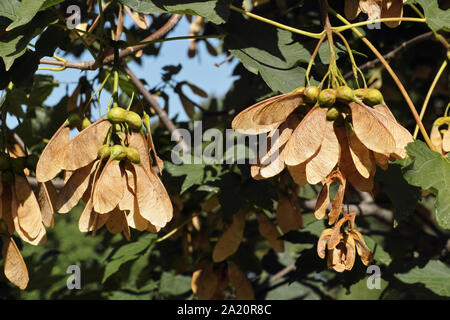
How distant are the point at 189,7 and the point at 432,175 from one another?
1.84 ft

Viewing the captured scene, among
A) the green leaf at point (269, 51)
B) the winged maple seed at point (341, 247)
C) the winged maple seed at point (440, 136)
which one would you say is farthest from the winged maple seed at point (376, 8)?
the winged maple seed at point (341, 247)

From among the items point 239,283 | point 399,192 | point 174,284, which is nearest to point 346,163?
point 399,192

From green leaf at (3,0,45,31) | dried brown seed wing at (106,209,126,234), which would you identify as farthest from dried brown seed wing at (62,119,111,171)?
green leaf at (3,0,45,31)

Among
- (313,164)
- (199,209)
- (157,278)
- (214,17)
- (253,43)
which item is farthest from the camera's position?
(157,278)

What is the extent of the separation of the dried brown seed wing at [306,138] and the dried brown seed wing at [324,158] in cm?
1

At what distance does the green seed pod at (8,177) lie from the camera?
3.64ft

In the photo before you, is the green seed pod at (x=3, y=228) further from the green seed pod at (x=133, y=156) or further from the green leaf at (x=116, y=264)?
the green leaf at (x=116, y=264)

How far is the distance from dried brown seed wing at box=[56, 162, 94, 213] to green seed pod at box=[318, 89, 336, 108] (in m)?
0.43

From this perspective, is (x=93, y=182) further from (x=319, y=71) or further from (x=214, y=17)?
(x=319, y=71)

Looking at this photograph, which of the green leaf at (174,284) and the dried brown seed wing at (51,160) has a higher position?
the dried brown seed wing at (51,160)

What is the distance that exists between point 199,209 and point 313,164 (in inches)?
45.5

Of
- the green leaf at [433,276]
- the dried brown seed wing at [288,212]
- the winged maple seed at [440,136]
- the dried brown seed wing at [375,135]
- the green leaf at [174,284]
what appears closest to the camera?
the dried brown seed wing at [375,135]

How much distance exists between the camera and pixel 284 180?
1584 millimetres
